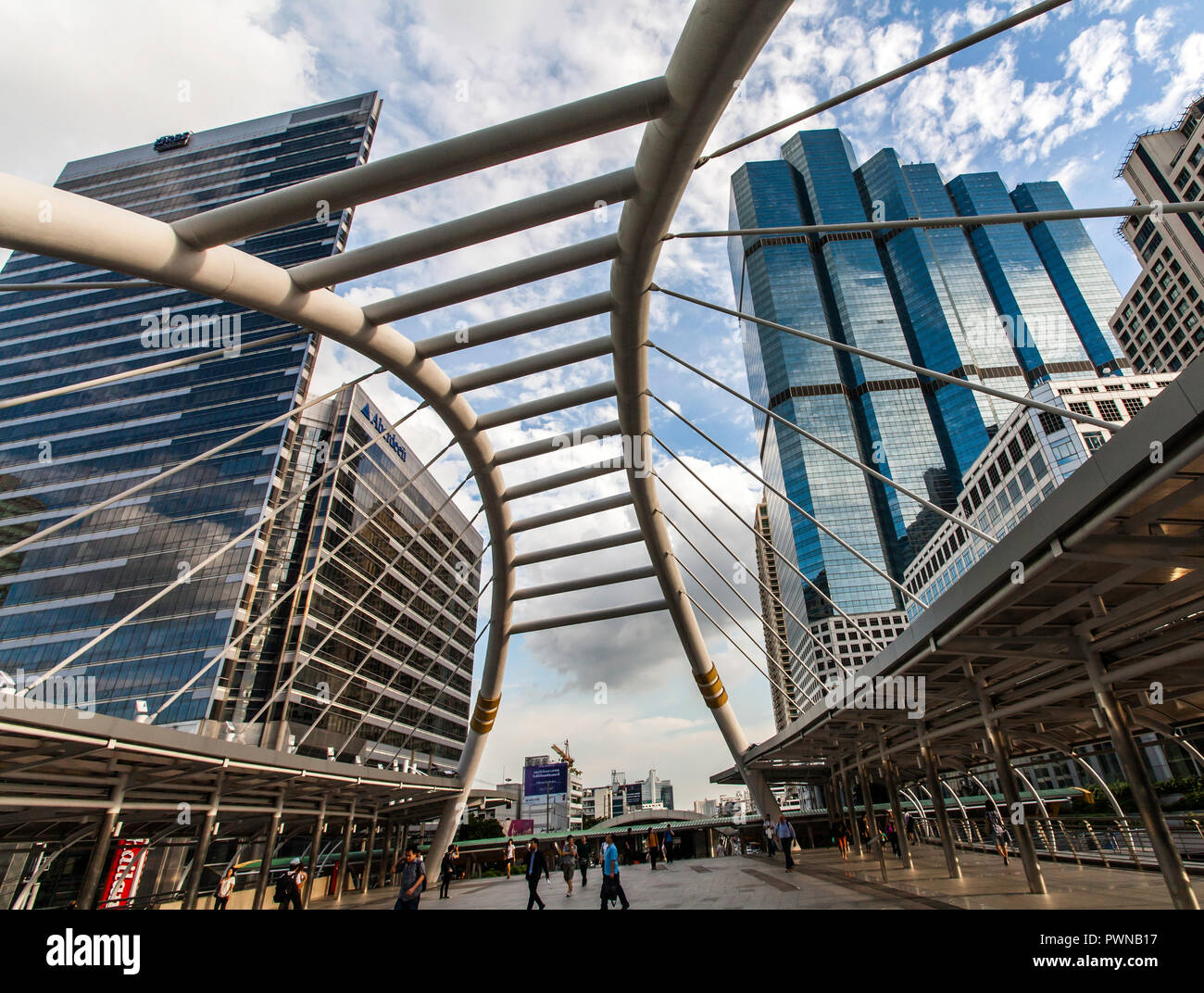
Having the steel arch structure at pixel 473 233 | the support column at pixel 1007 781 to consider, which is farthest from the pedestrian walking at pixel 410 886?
the support column at pixel 1007 781

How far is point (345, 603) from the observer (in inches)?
2394

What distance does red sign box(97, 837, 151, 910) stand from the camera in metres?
11.2

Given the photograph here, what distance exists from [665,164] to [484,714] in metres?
22.1

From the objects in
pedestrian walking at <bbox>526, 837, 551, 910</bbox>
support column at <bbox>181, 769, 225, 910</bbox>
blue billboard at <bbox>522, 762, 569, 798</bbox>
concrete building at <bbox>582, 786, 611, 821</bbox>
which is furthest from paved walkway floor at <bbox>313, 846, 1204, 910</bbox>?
concrete building at <bbox>582, 786, 611, 821</bbox>

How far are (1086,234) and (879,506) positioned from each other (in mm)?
86387

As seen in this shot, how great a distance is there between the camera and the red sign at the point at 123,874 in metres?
11.2

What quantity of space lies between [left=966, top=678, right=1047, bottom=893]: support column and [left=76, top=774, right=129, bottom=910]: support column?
50.7 feet

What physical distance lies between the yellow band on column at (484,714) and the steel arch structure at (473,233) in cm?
1337

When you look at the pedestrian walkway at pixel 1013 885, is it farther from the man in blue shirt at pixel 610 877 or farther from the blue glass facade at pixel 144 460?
the blue glass facade at pixel 144 460

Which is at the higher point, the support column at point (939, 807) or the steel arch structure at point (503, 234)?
the steel arch structure at point (503, 234)

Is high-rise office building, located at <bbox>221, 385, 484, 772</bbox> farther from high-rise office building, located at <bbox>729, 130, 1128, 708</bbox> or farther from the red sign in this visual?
high-rise office building, located at <bbox>729, 130, 1128, 708</bbox>
